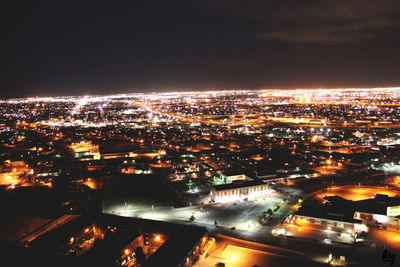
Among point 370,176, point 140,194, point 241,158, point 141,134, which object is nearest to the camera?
point 140,194

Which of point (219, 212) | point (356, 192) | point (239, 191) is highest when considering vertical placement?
point (239, 191)

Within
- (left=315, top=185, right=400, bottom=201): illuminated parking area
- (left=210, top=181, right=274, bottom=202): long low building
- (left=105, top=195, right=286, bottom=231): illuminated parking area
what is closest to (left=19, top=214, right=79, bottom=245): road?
(left=105, top=195, right=286, bottom=231): illuminated parking area

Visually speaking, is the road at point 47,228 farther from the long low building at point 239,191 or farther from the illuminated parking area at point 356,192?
the illuminated parking area at point 356,192

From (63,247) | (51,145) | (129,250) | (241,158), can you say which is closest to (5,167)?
(51,145)

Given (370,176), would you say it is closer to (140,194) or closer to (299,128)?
(140,194)

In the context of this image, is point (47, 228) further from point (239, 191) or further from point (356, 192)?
point (356, 192)

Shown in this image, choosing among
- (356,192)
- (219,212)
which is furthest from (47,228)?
(356,192)

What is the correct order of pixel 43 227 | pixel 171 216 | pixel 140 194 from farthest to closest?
pixel 140 194
pixel 171 216
pixel 43 227
